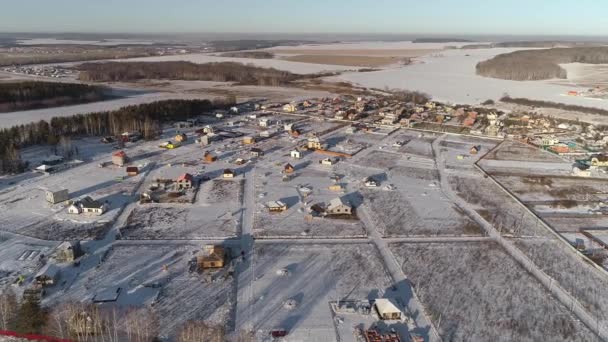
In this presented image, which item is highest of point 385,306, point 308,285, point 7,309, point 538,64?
point 538,64

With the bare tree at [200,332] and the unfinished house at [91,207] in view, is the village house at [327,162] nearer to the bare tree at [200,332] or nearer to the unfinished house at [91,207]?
the unfinished house at [91,207]

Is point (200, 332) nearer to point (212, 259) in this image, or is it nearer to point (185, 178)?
point (212, 259)

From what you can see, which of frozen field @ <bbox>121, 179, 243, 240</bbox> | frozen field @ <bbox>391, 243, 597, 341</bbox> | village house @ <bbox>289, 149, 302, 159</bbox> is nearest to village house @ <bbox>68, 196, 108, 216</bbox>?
frozen field @ <bbox>121, 179, 243, 240</bbox>

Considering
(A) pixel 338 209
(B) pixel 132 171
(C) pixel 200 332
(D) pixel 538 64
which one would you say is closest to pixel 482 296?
(A) pixel 338 209

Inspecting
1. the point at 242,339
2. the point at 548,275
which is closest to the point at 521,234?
the point at 548,275

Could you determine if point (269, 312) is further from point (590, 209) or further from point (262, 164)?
point (590, 209)

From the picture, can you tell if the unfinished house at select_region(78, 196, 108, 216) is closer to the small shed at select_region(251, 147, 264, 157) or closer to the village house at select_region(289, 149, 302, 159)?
the small shed at select_region(251, 147, 264, 157)

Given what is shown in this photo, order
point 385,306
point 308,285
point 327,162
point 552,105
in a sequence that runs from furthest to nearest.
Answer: point 552,105 → point 327,162 → point 308,285 → point 385,306
